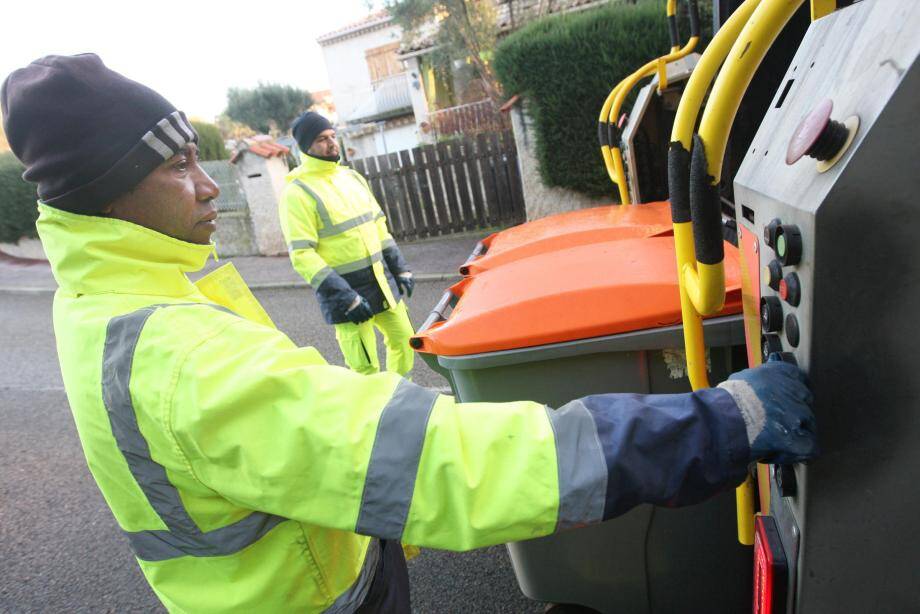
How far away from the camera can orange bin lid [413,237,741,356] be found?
1322 mm

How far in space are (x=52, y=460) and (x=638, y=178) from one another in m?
4.21

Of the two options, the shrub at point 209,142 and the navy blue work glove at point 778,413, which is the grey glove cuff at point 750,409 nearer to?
the navy blue work glove at point 778,413

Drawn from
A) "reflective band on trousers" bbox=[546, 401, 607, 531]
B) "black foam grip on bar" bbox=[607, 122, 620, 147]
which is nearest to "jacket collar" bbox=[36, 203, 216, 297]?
"reflective band on trousers" bbox=[546, 401, 607, 531]

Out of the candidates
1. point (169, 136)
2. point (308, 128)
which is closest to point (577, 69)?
point (308, 128)

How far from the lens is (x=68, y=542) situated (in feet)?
10.1

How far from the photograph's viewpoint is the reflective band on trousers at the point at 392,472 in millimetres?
849

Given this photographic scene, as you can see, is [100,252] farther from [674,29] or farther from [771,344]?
[674,29]

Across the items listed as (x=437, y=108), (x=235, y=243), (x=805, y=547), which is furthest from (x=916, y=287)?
(x=437, y=108)

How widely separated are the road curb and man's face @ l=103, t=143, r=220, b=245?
5033 mm

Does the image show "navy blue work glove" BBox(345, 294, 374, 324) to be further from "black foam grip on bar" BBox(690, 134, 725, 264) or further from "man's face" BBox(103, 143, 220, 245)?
"black foam grip on bar" BBox(690, 134, 725, 264)

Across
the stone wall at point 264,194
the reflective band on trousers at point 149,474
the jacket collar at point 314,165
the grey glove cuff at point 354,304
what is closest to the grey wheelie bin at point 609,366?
the reflective band on trousers at point 149,474

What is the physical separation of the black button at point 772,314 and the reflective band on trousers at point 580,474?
0.31 metres

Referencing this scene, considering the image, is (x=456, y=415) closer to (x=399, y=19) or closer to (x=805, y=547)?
(x=805, y=547)

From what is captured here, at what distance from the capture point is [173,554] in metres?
1.09
